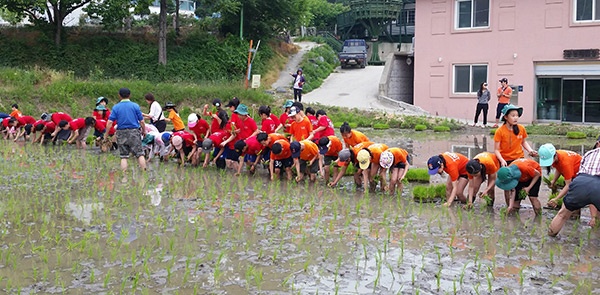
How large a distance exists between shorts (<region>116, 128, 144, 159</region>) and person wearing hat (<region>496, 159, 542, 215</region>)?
662cm

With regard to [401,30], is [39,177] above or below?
below

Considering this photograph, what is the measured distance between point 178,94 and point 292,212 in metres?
17.0

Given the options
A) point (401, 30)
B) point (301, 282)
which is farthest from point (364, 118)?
point (401, 30)

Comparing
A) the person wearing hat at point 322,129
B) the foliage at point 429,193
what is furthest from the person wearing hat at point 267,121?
the foliage at point 429,193

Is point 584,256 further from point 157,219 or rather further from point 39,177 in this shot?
point 39,177

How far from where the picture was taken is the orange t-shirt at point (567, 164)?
27.4ft

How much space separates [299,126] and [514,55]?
569 inches

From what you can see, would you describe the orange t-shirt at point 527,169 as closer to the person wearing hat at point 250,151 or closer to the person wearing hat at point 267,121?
the person wearing hat at point 250,151

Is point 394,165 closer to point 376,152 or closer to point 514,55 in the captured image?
point 376,152

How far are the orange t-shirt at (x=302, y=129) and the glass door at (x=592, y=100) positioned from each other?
14.7 m

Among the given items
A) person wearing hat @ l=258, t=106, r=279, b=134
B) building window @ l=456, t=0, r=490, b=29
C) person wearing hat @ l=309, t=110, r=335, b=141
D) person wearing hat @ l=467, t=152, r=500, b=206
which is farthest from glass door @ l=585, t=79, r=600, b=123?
person wearing hat @ l=467, t=152, r=500, b=206

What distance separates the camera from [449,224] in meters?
8.02

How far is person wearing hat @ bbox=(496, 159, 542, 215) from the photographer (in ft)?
27.1

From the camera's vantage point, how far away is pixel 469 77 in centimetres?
2483
